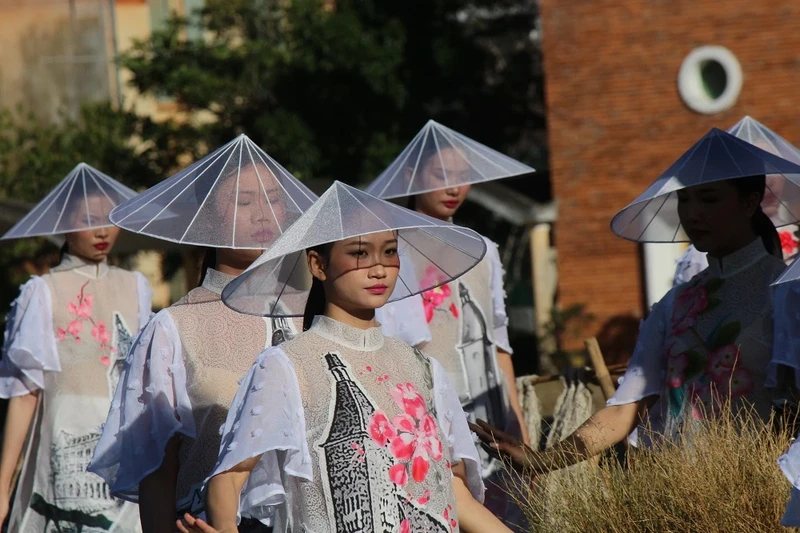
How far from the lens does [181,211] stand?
434cm

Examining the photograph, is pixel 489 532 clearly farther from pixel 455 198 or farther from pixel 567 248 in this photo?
pixel 567 248

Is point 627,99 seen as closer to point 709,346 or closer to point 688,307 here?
point 688,307

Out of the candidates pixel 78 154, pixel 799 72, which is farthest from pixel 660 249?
pixel 78 154

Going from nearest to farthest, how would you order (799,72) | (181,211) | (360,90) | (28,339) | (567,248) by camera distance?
(181,211) → (28,339) → (799,72) → (567,248) → (360,90)

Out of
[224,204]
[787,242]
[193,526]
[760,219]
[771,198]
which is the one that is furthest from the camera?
[787,242]

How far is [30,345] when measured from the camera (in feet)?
19.2

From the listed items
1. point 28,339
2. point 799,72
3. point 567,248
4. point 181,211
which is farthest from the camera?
point 567,248

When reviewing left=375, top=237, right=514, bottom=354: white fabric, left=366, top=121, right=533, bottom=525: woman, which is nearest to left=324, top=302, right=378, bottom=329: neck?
left=375, top=237, right=514, bottom=354: white fabric

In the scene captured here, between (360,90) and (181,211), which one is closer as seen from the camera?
(181,211)

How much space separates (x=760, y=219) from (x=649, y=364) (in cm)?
57

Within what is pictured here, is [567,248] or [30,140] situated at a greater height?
[30,140]

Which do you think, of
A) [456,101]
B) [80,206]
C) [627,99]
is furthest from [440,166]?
[456,101]

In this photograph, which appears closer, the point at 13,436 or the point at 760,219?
the point at 760,219

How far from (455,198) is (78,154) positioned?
12.2 metres
